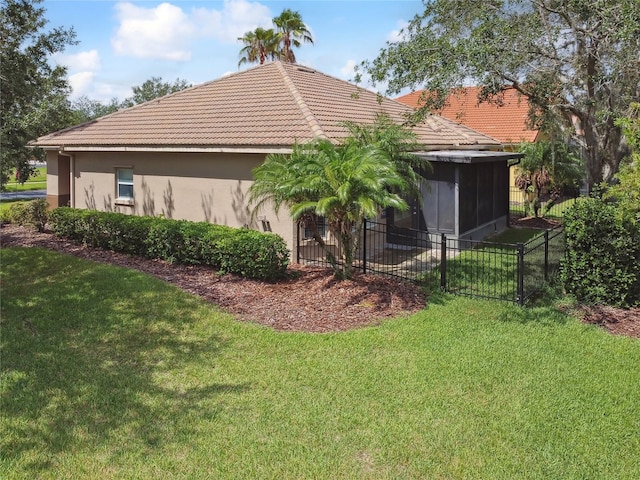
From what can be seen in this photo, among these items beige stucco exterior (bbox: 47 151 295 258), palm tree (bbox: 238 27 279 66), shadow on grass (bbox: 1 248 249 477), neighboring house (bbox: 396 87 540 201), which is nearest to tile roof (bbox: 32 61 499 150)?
beige stucco exterior (bbox: 47 151 295 258)

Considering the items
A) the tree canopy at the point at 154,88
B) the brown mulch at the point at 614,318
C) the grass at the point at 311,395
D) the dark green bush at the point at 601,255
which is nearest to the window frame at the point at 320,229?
the grass at the point at 311,395

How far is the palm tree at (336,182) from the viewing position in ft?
29.1

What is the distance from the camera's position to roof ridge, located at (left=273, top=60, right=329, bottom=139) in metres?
12.8

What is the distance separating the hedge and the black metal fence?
1.76m

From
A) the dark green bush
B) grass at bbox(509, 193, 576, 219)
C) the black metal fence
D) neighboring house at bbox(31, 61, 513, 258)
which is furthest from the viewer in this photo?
grass at bbox(509, 193, 576, 219)

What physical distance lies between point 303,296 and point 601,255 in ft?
17.3

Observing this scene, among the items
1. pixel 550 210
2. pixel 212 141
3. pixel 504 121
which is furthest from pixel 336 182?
pixel 504 121

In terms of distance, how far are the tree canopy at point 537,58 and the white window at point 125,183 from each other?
851cm

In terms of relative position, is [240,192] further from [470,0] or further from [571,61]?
[571,61]

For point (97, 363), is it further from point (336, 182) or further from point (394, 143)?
point (394, 143)

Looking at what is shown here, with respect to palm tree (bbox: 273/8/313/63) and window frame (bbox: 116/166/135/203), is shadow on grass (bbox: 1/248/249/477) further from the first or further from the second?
palm tree (bbox: 273/8/313/63)

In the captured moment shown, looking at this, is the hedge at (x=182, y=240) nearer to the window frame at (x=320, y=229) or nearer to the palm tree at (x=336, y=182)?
the palm tree at (x=336, y=182)

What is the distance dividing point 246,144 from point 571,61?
7594 mm

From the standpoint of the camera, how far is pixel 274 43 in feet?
110
